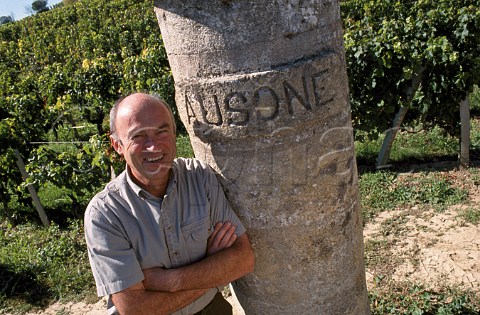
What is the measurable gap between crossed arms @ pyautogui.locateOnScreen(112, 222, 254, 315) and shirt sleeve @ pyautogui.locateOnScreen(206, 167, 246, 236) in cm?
3

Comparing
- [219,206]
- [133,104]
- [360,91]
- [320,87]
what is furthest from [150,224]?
[360,91]

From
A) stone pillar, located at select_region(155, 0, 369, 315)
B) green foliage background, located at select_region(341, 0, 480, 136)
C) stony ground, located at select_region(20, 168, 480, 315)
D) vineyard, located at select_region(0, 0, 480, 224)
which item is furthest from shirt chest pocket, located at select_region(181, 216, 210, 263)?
green foliage background, located at select_region(341, 0, 480, 136)

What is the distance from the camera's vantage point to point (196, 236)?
1.88 m

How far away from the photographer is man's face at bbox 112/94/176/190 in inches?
72.0

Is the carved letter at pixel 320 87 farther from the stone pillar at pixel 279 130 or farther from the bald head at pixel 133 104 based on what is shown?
the bald head at pixel 133 104

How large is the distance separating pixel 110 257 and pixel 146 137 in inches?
20.1

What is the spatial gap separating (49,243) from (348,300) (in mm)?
4298

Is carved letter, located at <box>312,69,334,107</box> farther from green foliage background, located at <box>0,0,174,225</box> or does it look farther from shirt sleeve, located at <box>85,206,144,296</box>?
green foliage background, located at <box>0,0,174,225</box>

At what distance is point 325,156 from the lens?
1.86m

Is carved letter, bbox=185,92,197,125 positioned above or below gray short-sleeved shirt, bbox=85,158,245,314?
above

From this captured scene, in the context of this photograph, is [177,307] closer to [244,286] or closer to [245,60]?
[244,286]

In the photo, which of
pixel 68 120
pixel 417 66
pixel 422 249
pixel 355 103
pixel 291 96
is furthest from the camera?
pixel 68 120

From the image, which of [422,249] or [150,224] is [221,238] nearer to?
[150,224]

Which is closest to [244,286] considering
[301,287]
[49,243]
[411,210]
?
[301,287]
